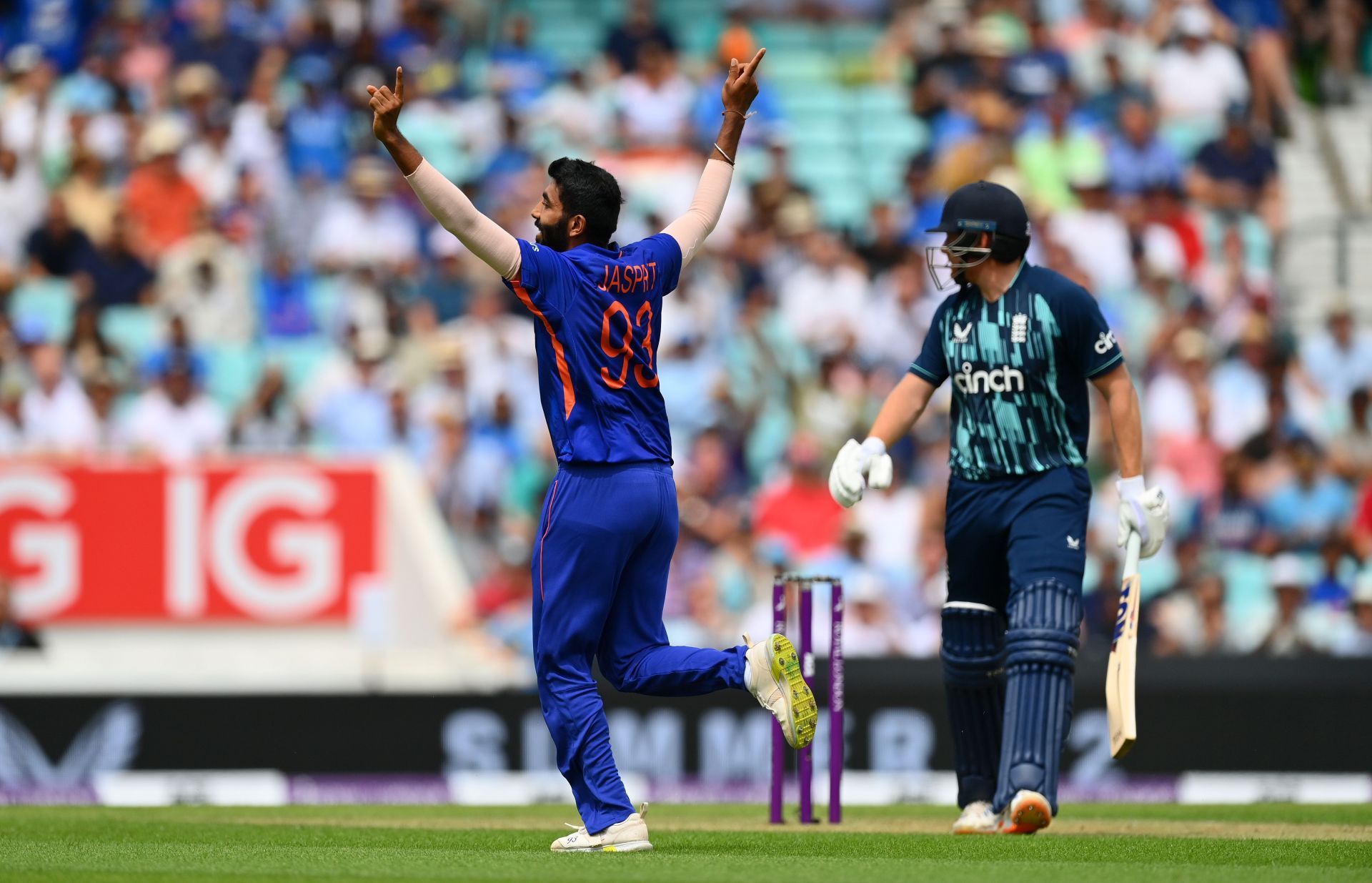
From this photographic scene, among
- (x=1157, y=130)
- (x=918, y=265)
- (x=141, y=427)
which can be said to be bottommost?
(x=141, y=427)

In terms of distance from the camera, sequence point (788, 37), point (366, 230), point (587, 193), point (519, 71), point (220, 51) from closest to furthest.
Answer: point (587, 193) → point (366, 230) → point (220, 51) → point (519, 71) → point (788, 37)

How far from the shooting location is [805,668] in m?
7.94

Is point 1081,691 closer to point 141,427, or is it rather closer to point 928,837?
point 928,837

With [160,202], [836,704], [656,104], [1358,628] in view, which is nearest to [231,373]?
[160,202]

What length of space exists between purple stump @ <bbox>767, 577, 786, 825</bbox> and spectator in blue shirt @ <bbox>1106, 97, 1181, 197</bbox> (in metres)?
9.09

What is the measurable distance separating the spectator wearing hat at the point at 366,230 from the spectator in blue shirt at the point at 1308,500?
6217 mm

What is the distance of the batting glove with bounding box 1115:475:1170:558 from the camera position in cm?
708

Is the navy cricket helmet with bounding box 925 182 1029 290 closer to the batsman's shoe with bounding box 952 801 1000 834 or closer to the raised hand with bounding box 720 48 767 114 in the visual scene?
the raised hand with bounding box 720 48 767 114

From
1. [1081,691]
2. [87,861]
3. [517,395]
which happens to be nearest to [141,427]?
[517,395]

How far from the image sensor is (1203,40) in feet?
55.7

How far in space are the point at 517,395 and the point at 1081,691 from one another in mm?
4996

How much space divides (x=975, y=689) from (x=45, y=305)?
9.34 m

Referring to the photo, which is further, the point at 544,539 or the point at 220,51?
the point at 220,51

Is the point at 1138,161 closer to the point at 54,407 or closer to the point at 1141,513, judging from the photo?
the point at 54,407
